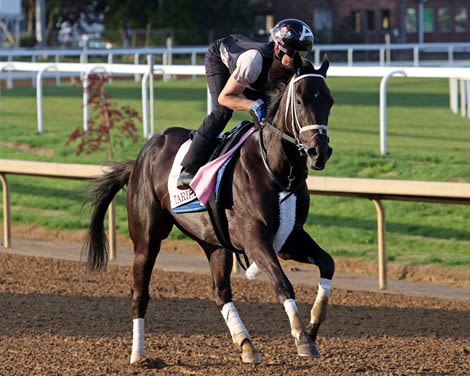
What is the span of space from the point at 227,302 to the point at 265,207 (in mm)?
758

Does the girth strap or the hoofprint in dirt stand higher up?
the girth strap

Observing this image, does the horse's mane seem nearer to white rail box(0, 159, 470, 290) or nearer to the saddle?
the saddle

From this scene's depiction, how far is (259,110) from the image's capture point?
5.54m

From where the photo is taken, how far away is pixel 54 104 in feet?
65.2

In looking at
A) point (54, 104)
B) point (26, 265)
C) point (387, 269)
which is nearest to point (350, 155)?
point (387, 269)

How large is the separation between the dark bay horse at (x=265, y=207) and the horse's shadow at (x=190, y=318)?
77cm

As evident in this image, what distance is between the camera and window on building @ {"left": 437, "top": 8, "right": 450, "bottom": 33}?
161 feet

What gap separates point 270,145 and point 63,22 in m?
48.3

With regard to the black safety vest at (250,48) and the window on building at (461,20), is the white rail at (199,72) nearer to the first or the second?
the black safety vest at (250,48)

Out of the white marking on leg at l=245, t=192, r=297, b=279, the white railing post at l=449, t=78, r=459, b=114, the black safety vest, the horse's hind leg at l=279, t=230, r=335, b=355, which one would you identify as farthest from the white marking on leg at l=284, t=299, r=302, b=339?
the white railing post at l=449, t=78, r=459, b=114

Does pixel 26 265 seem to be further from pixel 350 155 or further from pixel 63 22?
pixel 63 22

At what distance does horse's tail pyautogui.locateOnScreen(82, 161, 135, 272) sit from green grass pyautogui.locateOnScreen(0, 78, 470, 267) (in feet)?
4.34

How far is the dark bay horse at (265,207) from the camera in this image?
5.14 metres

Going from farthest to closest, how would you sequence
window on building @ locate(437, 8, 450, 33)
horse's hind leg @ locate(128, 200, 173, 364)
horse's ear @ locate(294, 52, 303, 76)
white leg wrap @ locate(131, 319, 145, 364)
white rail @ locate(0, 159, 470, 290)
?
window on building @ locate(437, 8, 450, 33), white rail @ locate(0, 159, 470, 290), horse's hind leg @ locate(128, 200, 173, 364), white leg wrap @ locate(131, 319, 145, 364), horse's ear @ locate(294, 52, 303, 76)
